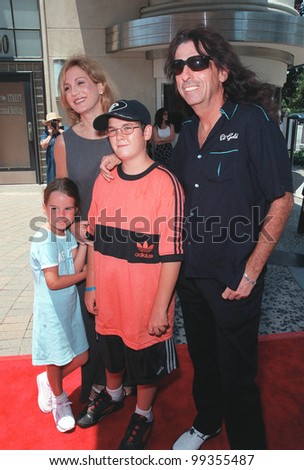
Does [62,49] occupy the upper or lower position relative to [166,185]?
upper

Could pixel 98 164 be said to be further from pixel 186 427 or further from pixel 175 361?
pixel 186 427

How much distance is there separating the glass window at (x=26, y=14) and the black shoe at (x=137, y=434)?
384 inches

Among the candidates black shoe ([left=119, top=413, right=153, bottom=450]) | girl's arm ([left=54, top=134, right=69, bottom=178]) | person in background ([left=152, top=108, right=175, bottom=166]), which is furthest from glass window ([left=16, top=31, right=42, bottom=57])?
black shoe ([left=119, top=413, right=153, bottom=450])

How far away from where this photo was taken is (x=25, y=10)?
927cm

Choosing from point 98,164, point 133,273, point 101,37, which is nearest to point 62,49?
point 101,37

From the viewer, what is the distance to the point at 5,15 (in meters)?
9.27

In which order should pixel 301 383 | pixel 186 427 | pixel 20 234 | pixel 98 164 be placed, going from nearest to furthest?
pixel 98 164
pixel 186 427
pixel 301 383
pixel 20 234

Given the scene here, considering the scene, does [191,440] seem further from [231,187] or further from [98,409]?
[231,187]

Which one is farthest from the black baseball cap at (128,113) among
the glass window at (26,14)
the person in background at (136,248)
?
the glass window at (26,14)

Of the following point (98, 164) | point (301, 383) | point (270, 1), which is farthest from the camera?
point (270, 1)

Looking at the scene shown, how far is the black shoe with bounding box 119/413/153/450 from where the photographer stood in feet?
6.90

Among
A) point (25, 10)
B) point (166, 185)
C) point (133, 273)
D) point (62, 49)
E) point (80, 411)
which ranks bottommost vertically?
point (80, 411)

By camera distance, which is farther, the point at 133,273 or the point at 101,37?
the point at 101,37

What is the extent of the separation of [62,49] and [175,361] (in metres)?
9.10
